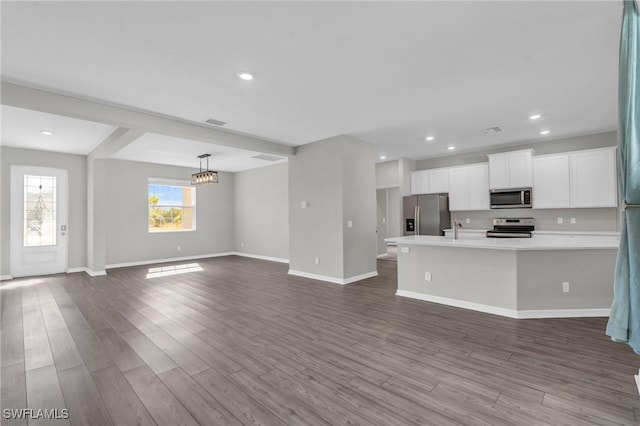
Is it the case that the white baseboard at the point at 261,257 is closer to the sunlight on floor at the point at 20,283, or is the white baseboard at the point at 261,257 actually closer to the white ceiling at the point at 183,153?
the white ceiling at the point at 183,153

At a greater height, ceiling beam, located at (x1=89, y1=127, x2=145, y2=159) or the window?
ceiling beam, located at (x1=89, y1=127, x2=145, y2=159)

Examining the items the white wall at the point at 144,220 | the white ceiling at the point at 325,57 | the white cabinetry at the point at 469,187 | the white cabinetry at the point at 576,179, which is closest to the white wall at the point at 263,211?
the white wall at the point at 144,220

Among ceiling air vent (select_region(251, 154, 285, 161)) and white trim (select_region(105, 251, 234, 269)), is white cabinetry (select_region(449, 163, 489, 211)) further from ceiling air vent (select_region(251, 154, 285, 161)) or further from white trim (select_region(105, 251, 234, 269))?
white trim (select_region(105, 251, 234, 269))

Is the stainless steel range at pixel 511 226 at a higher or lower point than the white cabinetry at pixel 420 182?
lower

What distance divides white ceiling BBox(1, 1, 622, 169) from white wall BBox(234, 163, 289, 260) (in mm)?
4044

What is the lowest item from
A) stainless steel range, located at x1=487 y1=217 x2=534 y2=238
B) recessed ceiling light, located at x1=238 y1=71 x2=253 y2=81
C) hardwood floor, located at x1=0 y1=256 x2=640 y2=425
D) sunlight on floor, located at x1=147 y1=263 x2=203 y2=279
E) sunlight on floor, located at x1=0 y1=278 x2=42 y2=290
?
hardwood floor, located at x1=0 y1=256 x2=640 y2=425

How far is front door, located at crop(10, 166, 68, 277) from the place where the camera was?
6191mm

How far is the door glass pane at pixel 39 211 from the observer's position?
6328 mm

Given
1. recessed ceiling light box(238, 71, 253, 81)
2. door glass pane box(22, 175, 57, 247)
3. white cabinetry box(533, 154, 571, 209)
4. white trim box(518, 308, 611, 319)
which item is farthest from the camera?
door glass pane box(22, 175, 57, 247)

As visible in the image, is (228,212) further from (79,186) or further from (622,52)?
(622,52)

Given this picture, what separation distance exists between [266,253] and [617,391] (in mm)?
7691

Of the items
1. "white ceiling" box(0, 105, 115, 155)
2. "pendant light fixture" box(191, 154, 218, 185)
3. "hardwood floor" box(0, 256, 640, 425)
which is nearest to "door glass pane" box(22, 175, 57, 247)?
"white ceiling" box(0, 105, 115, 155)

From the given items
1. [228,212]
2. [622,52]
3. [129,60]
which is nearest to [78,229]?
[228,212]

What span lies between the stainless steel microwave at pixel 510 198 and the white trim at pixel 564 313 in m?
2.70
